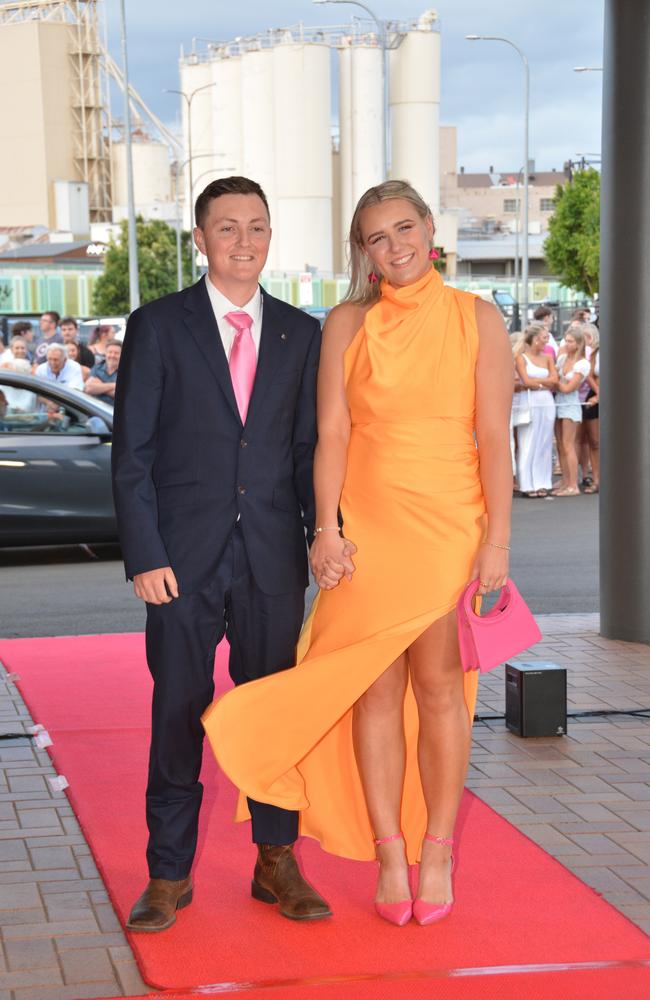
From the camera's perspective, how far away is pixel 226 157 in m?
107

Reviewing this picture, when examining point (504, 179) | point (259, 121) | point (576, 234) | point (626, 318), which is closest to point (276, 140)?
point (259, 121)

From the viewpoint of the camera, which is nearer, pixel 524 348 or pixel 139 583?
pixel 139 583

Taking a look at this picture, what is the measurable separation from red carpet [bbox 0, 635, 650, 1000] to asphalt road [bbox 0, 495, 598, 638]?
12.3 ft

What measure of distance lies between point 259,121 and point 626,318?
99.0 m

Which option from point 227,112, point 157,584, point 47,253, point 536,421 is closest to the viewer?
point 157,584

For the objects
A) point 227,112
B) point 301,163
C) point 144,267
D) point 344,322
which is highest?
point 227,112

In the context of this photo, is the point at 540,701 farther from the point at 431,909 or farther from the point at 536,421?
the point at 536,421

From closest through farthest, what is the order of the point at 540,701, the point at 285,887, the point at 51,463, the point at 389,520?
1. the point at 389,520
2. the point at 285,887
3. the point at 540,701
4. the point at 51,463

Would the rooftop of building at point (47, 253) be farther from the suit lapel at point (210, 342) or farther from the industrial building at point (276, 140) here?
the suit lapel at point (210, 342)

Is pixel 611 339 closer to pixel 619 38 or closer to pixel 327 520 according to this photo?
pixel 619 38

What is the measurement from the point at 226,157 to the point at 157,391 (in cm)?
10695

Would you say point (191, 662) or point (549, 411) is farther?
point (549, 411)

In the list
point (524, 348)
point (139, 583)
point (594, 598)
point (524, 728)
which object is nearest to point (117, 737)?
point (524, 728)

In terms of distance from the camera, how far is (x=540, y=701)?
589 centimetres
